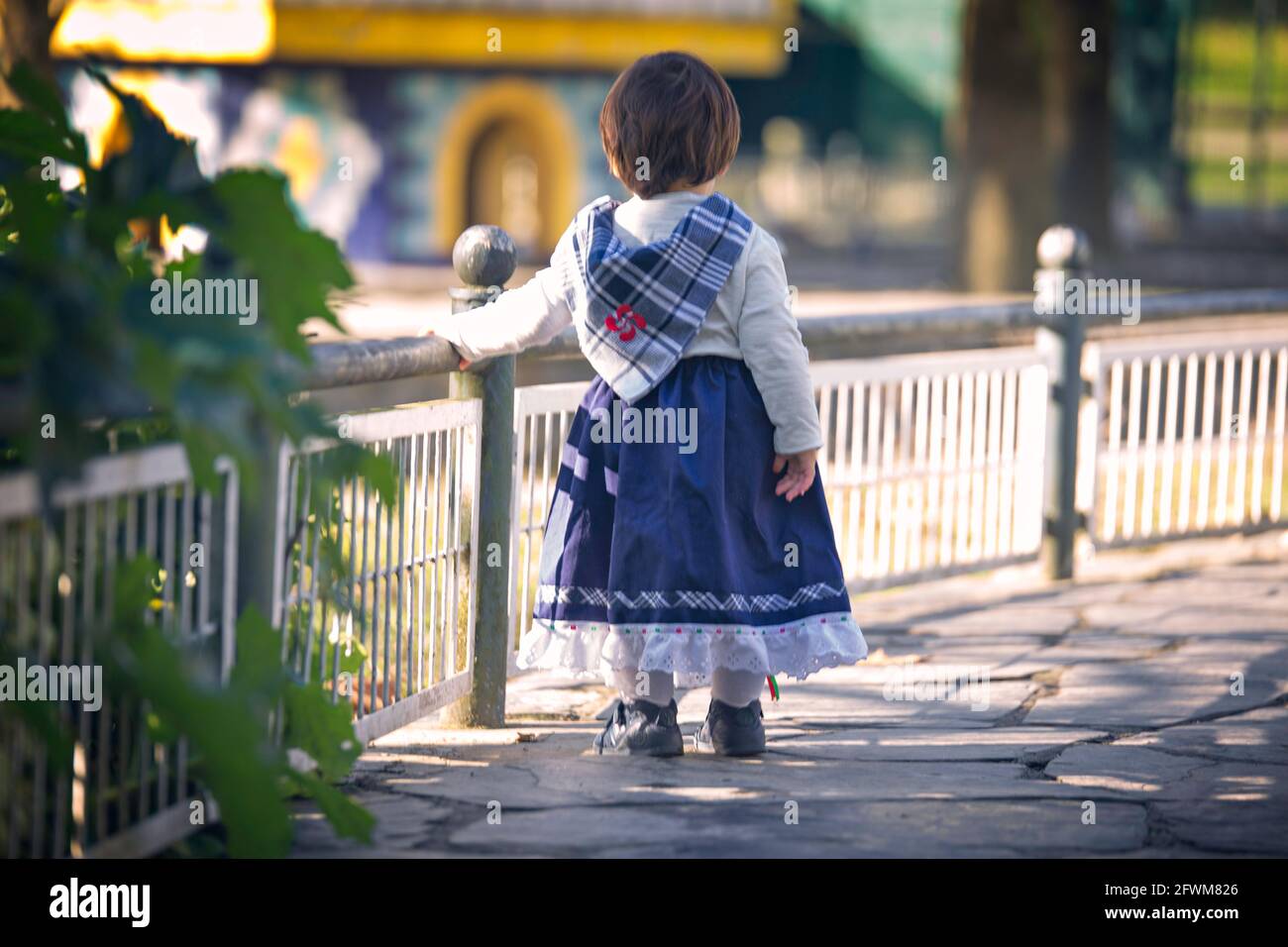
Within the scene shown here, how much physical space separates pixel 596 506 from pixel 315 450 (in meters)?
0.74

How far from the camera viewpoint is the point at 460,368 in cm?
405

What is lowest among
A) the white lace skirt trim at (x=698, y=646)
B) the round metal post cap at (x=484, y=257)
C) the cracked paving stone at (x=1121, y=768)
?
the cracked paving stone at (x=1121, y=768)

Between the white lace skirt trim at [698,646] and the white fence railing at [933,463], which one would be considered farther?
the white fence railing at [933,463]

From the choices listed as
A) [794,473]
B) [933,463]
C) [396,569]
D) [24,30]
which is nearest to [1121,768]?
[794,473]

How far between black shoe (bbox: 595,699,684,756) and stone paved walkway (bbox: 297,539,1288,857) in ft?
0.15

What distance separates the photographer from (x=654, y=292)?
3.73 m

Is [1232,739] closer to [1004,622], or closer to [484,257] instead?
[1004,622]

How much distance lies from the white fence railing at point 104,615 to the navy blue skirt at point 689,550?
921 millimetres

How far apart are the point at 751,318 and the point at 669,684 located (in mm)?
854

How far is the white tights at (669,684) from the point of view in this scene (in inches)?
154

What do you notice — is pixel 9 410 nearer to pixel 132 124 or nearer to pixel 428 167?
pixel 132 124

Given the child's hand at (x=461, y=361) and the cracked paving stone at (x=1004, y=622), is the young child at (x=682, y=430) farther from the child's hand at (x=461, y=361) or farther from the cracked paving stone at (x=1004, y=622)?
the cracked paving stone at (x=1004, y=622)

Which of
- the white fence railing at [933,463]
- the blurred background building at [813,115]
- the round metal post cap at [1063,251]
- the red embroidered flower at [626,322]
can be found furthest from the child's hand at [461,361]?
the blurred background building at [813,115]

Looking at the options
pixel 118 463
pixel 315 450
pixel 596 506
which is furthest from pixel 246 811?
pixel 596 506
